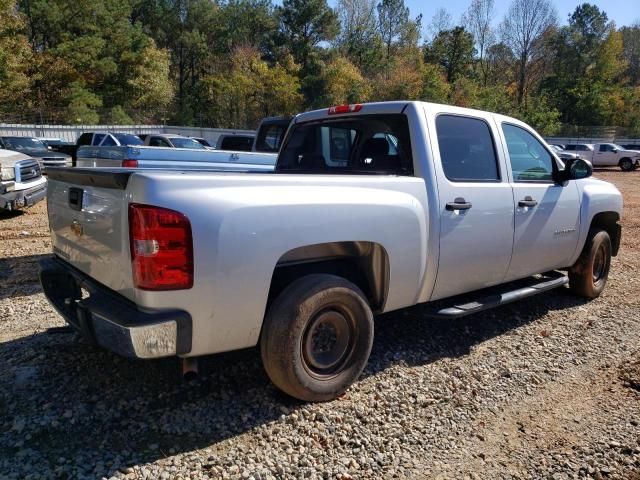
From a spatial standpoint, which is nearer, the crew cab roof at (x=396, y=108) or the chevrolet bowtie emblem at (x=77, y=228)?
the chevrolet bowtie emblem at (x=77, y=228)

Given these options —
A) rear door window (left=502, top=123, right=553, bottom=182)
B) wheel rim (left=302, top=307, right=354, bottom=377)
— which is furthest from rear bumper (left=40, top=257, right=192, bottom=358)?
rear door window (left=502, top=123, right=553, bottom=182)

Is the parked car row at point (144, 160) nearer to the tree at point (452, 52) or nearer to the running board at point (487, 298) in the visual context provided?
the running board at point (487, 298)

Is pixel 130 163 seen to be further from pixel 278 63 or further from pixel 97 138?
pixel 278 63

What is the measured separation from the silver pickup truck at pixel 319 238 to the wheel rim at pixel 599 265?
84cm

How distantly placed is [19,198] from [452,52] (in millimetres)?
63528

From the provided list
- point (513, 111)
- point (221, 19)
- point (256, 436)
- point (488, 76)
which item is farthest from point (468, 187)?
point (488, 76)

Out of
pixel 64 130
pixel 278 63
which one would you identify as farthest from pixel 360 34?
pixel 64 130

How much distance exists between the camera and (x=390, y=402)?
3.46m

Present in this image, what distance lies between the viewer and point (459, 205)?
3857 mm

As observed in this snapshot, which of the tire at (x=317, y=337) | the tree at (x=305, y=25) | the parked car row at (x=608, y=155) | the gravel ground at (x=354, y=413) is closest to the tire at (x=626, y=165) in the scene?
the parked car row at (x=608, y=155)

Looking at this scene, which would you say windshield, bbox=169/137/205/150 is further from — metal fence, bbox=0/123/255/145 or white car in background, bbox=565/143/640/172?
white car in background, bbox=565/143/640/172

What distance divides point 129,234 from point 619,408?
11.1 ft

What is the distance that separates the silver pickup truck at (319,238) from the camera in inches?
104

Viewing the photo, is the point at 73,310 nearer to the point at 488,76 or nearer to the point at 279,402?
the point at 279,402
